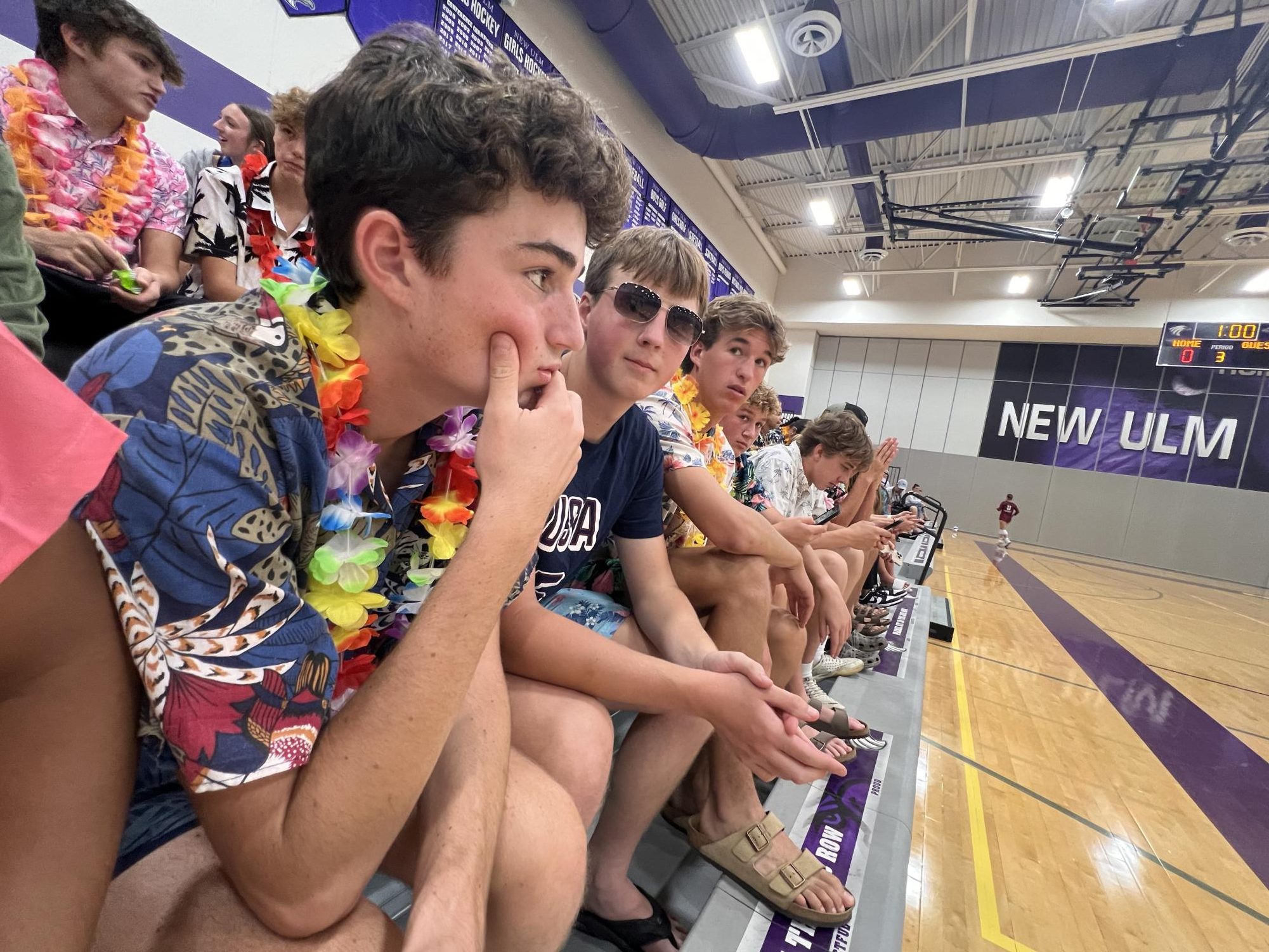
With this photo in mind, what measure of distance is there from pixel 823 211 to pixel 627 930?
9.92 metres

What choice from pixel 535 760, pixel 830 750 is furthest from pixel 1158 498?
pixel 535 760

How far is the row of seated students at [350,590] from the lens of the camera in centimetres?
48

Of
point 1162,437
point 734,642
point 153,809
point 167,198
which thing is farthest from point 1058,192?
point 153,809

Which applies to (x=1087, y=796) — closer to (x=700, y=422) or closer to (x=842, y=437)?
(x=842, y=437)

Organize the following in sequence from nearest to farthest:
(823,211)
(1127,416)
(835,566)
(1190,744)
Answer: (835,566) → (1190,744) → (823,211) → (1127,416)

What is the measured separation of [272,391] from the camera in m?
0.62

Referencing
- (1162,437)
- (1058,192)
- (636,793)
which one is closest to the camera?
(636,793)

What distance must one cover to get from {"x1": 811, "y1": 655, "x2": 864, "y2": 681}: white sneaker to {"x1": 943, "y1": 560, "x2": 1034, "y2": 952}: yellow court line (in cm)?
59

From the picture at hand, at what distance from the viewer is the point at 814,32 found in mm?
5113

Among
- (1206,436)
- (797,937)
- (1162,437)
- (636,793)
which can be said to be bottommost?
(797,937)

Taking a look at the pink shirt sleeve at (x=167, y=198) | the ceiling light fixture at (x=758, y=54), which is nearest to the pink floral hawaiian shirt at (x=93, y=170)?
the pink shirt sleeve at (x=167, y=198)

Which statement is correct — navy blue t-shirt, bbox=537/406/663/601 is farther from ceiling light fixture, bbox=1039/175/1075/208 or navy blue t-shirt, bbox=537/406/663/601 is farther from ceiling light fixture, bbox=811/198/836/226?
ceiling light fixture, bbox=811/198/836/226

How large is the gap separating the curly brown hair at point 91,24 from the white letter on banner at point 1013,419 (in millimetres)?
14836

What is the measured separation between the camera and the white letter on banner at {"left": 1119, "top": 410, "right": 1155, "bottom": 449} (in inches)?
460
